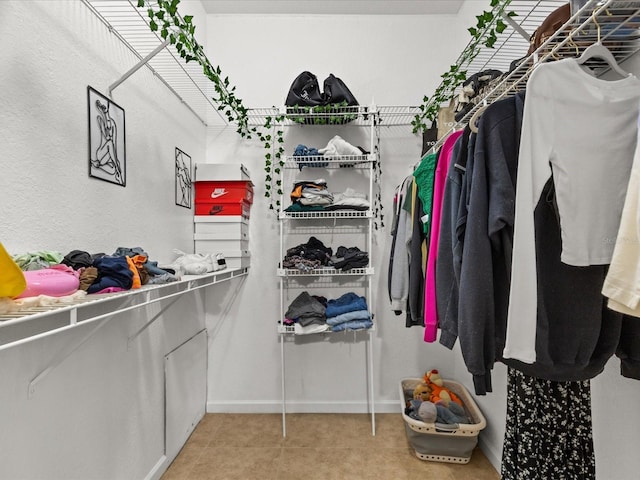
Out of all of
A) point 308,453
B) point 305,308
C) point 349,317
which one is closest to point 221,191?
point 305,308

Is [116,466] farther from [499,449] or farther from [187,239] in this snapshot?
[499,449]

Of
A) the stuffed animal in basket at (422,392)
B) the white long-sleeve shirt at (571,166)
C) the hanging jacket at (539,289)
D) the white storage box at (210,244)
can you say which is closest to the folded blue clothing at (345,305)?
the stuffed animal in basket at (422,392)

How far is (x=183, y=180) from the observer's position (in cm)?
203

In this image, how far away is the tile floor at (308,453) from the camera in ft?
5.61

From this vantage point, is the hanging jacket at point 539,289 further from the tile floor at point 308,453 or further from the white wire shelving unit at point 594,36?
the tile floor at point 308,453

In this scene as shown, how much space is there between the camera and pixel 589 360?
33.2 inches

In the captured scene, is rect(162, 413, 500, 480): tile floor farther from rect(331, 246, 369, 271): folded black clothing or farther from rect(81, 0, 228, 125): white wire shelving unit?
rect(81, 0, 228, 125): white wire shelving unit

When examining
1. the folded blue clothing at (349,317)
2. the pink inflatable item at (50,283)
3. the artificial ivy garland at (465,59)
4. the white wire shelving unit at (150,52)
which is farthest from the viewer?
the folded blue clothing at (349,317)

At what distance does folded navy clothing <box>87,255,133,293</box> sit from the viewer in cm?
95

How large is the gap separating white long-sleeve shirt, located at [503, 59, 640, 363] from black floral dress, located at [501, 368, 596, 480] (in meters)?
0.44

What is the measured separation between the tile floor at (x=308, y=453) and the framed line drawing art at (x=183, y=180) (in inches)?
58.6

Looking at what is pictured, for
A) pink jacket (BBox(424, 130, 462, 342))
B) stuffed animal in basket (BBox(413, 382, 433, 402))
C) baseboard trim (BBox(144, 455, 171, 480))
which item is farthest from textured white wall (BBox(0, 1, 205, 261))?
stuffed animal in basket (BBox(413, 382, 433, 402))

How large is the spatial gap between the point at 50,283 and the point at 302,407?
1.98 meters

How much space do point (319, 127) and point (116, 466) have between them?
2.23 metres
